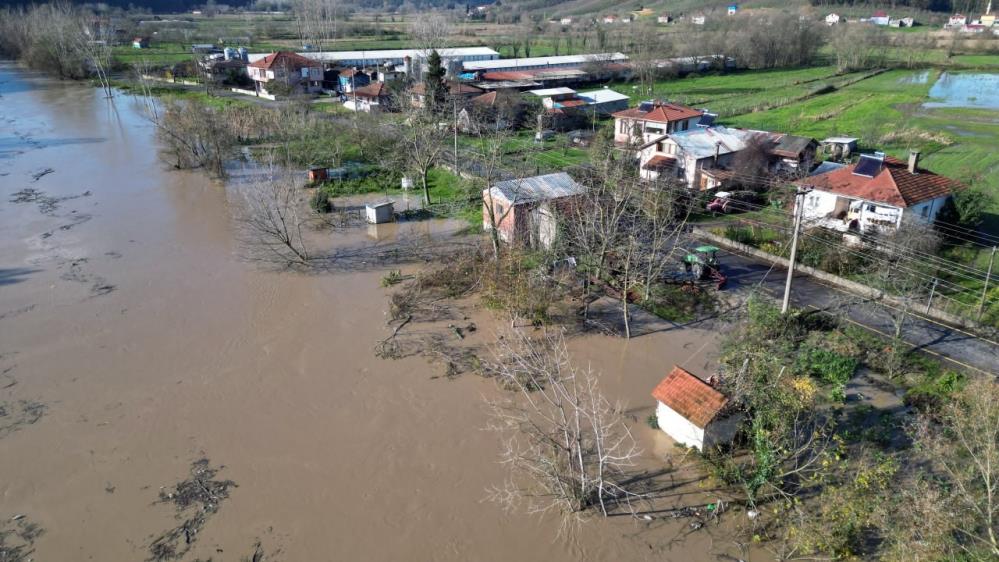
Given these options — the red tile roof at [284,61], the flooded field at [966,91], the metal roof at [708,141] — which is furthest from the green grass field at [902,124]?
the red tile roof at [284,61]

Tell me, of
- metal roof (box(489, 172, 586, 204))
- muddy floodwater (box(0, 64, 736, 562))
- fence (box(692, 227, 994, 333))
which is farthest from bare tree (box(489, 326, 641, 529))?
fence (box(692, 227, 994, 333))

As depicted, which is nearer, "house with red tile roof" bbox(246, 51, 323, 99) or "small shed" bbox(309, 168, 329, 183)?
"small shed" bbox(309, 168, 329, 183)

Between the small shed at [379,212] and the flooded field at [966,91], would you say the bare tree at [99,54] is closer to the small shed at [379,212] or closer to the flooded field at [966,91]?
the small shed at [379,212]

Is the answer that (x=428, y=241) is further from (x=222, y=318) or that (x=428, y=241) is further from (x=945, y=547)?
(x=945, y=547)

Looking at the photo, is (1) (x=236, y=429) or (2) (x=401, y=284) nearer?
(1) (x=236, y=429)

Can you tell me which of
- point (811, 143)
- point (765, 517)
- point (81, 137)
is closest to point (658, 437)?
point (765, 517)

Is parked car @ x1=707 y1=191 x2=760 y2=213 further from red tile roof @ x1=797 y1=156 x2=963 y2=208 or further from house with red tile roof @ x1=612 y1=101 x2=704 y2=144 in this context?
house with red tile roof @ x1=612 y1=101 x2=704 y2=144

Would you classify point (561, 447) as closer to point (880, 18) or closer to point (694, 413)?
point (694, 413)
